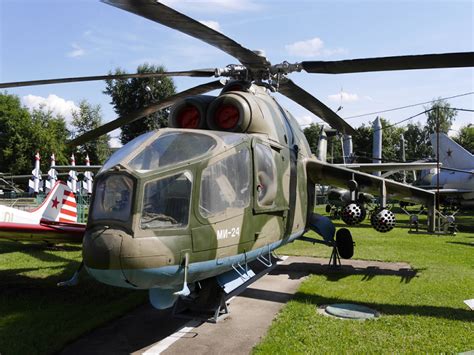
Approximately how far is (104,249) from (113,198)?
60 centimetres

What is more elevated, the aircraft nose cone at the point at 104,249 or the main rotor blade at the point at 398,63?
the main rotor blade at the point at 398,63

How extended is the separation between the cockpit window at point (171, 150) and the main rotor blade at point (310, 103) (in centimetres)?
337

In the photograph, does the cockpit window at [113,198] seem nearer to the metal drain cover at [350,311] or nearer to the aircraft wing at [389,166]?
the metal drain cover at [350,311]

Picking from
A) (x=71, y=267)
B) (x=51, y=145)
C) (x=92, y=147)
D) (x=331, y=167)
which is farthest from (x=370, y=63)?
(x=51, y=145)

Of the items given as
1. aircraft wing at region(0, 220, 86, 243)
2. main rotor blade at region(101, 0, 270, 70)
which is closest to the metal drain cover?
main rotor blade at region(101, 0, 270, 70)

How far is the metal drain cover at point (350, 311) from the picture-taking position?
729 cm

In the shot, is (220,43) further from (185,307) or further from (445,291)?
(445,291)

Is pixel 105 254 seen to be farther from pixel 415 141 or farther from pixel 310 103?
pixel 415 141

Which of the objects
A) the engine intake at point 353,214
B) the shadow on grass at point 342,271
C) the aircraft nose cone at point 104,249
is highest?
the aircraft nose cone at point 104,249

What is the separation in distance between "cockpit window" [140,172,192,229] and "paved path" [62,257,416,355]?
82.2 inches

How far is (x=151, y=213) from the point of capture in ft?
15.3

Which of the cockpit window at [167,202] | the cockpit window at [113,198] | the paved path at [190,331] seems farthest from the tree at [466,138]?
the cockpit window at [113,198]

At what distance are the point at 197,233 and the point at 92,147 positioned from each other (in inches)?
2021

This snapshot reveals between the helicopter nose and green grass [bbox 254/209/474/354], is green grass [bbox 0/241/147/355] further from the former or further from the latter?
green grass [bbox 254/209/474/354]
